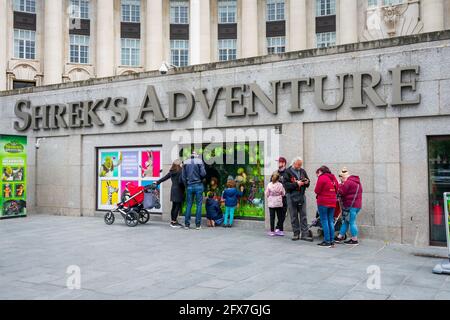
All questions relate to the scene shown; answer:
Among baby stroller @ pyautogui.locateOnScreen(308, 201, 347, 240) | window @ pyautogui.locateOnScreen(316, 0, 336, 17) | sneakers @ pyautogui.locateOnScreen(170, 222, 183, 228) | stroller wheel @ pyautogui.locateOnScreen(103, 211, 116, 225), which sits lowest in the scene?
sneakers @ pyautogui.locateOnScreen(170, 222, 183, 228)

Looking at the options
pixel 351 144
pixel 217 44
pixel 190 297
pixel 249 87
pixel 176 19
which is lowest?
pixel 190 297

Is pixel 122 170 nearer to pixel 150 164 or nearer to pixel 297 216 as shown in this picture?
pixel 150 164

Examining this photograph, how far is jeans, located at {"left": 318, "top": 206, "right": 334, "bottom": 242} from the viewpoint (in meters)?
8.73

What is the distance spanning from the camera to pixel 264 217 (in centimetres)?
1135

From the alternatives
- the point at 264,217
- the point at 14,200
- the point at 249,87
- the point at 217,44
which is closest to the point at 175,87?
the point at 249,87

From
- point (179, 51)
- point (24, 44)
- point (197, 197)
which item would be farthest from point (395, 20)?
point (24, 44)

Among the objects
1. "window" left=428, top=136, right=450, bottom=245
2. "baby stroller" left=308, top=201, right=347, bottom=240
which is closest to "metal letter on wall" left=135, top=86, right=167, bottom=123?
"baby stroller" left=308, top=201, right=347, bottom=240

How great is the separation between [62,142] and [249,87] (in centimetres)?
710

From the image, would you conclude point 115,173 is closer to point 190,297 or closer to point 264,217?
point 264,217

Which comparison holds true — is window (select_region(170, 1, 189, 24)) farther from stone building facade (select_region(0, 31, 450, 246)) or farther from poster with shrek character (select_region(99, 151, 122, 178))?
poster with shrek character (select_region(99, 151, 122, 178))

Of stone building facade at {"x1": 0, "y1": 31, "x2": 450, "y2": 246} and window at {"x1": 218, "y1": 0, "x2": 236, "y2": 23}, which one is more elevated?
window at {"x1": 218, "y1": 0, "x2": 236, "y2": 23}

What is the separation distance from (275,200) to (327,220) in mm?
1593

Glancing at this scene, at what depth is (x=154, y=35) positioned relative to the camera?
3859 cm

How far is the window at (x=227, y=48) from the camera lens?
3897 centimetres
